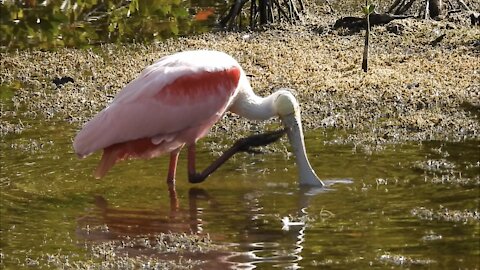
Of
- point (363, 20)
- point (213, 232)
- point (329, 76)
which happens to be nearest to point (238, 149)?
point (213, 232)

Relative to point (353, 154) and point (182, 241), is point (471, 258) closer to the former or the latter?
point (182, 241)

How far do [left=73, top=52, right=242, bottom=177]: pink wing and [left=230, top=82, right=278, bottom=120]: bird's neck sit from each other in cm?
18

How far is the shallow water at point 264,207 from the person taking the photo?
20.2 feet

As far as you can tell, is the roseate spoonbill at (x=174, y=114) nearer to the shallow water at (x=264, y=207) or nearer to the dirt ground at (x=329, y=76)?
the shallow water at (x=264, y=207)

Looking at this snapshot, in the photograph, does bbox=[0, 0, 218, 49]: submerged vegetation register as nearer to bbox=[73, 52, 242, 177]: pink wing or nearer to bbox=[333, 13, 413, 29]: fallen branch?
bbox=[333, 13, 413, 29]: fallen branch

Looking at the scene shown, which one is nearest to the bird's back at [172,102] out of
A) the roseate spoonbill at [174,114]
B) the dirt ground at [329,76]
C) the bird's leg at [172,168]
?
the roseate spoonbill at [174,114]

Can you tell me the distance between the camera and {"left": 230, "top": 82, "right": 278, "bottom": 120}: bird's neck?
27.7 ft

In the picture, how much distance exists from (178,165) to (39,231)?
2314 millimetres

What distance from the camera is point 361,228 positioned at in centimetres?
664

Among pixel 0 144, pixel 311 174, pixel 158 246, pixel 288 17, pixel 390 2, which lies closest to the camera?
pixel 158 246

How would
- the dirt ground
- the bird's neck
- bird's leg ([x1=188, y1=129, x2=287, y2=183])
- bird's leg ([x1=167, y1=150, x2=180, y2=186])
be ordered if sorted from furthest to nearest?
1. the dirt ground
2. the bird's neck
3. bird's leg ([x1=167, y1=150, x2=180, y2=186])
4. bird's leg ([x1=188, y1=129, x2=287, y2=183])

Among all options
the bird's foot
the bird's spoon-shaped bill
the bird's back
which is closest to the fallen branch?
the bird's spoon-shaped bill

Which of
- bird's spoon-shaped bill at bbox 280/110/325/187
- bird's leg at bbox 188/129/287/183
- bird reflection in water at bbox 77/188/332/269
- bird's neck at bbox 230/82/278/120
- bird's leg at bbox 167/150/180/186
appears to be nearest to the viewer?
bird reflection in water at bbox 77/188/332/269

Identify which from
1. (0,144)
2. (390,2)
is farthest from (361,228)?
(390,2)
